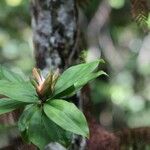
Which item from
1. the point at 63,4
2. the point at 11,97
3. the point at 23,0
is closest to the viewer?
the point at 11,97

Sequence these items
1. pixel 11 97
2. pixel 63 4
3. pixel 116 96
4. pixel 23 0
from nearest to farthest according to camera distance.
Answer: pixel 11 97, pixel 63 4, pixel 116 96, pixel 23 0

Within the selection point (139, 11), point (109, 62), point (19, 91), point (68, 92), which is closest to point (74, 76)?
point (68, 92)

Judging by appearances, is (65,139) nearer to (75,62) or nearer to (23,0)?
(75,62)

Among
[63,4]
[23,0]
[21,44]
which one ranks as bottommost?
[21,44]

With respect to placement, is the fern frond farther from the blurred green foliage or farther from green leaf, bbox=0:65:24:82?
the blurred green foliage

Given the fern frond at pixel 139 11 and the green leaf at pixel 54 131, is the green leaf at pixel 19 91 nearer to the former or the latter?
the green leaf at pixel 54 131

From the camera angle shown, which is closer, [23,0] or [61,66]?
[61,66]

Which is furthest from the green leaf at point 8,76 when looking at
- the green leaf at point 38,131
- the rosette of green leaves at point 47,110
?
the green leaf at point 38,131

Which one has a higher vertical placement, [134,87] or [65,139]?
[65,139]

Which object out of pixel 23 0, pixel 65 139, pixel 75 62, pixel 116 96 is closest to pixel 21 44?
pixel 23 0
